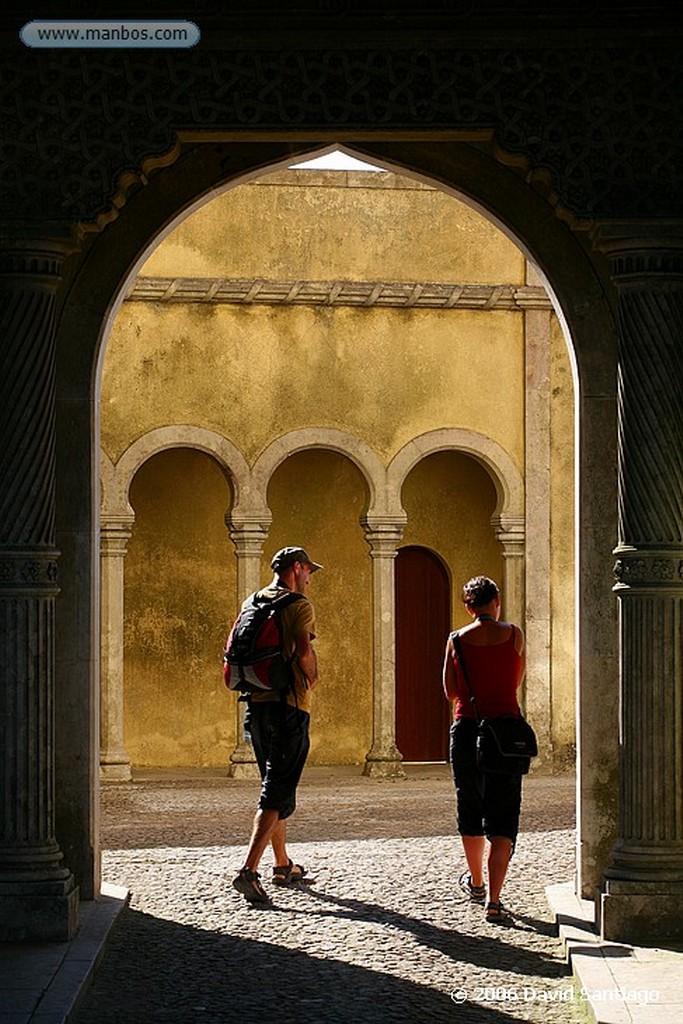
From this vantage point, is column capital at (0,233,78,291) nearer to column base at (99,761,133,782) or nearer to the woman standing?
the woman standing

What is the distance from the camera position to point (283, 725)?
399 inches

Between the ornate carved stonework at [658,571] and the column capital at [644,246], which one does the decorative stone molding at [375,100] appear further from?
the ornate carved stonework at [658,571]

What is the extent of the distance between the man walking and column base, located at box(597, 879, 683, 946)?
198 cm

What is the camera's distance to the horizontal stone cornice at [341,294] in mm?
19766

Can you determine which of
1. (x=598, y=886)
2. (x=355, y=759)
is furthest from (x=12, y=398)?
(x=355, y=759)

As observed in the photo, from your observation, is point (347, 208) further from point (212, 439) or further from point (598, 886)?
point (598, 886)

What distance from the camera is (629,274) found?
29.4 ft

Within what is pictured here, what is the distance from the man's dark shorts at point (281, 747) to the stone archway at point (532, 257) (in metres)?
0.95

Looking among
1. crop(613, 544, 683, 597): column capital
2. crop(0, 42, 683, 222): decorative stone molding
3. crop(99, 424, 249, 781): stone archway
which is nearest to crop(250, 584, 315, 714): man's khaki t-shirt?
crop(613, 544, 683, 597): column capital

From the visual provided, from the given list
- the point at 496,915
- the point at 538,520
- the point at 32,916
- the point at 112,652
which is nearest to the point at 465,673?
the point at 496,915

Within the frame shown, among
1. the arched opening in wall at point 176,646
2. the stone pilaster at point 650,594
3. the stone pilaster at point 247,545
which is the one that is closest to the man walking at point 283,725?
the stone pilaster at point 650,594

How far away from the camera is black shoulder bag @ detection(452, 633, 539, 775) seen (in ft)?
31.0

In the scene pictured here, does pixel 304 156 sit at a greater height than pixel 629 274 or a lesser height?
greater

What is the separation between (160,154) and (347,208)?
11.8 m
